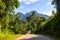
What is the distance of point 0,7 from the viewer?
2945cm

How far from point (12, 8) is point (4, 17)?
3.57m

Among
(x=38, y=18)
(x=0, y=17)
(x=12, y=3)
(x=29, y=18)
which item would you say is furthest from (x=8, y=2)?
(x=29, y=18)

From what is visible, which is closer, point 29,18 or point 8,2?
point 8,2

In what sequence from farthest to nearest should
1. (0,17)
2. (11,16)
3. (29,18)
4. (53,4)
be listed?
(29,18) < (11,16) < (0,17) < (53,4)

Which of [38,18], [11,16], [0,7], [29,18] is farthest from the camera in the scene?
[29,18]

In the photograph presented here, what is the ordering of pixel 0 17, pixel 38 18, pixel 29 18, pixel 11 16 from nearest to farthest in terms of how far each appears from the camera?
pixel 0 17 → pixel 11 16 → pixel 38 18 → pixel 29 18

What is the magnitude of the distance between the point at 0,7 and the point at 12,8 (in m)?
7.56

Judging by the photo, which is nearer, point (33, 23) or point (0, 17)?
point (0, 17)

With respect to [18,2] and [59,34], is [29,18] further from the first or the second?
[59,34]

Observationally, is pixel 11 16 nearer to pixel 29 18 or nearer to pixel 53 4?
pixel 53 4

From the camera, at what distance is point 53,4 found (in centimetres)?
2644

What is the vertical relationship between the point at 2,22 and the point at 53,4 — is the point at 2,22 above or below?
below

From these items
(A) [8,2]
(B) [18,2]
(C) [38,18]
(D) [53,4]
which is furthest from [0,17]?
(C) [38,18]

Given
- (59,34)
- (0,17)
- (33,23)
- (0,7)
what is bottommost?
(33,23)
